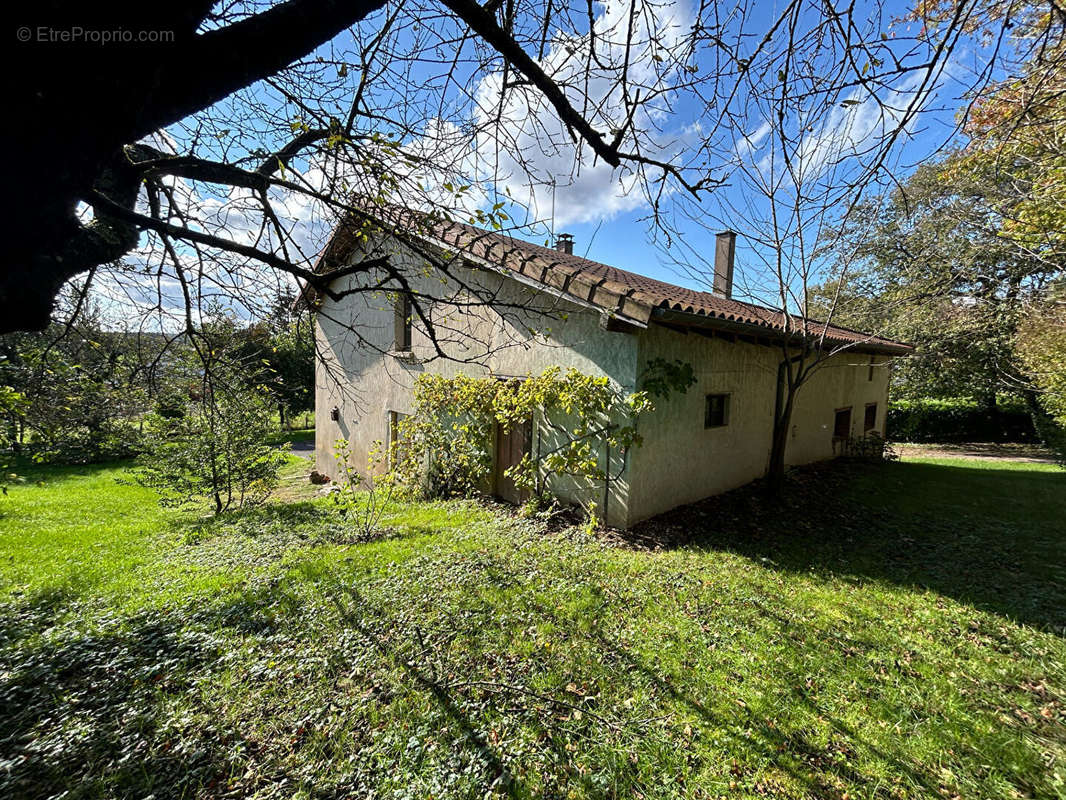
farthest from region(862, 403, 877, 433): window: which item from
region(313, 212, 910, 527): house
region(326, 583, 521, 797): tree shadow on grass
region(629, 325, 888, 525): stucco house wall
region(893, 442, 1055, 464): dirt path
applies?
region(326, 583, 521, 797): tree shadow on grass

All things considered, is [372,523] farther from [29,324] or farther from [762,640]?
[762,640]

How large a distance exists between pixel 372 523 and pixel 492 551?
2421 mm

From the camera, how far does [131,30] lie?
137cm

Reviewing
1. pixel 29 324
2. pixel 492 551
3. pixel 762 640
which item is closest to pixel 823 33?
pixel 762 640

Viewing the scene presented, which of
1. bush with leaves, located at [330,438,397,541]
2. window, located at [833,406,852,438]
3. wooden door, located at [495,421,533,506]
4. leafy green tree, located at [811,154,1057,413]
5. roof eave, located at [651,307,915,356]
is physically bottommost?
bush with leaves, located at [330,438,397,541]

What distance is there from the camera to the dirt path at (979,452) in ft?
46.4

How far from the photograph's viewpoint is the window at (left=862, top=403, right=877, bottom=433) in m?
12.9

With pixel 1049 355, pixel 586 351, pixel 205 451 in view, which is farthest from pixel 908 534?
pixel 205 451

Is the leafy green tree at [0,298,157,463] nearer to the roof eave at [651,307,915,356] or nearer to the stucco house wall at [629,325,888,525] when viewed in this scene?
the roof eave at [651,307,915,356]

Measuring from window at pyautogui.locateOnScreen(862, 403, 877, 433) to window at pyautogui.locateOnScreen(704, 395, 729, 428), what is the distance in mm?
8512

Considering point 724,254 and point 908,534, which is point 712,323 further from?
point 724,254

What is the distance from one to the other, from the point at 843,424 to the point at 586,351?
999cm

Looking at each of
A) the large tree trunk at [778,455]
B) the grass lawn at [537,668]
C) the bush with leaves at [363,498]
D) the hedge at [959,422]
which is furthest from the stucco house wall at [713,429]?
the hedge at [959,422]

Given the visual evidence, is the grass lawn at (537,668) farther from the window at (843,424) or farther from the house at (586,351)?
the window at (843,424)
